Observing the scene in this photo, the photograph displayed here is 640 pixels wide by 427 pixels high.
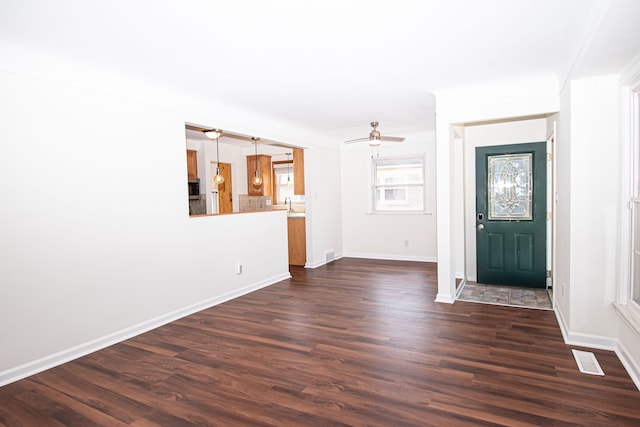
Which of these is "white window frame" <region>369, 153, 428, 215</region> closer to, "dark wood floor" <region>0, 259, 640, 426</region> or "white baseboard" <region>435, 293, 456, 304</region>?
"white baseboard" <region>435, 293, 456, 304</region>

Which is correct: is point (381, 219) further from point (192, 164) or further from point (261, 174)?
point (192, 164)

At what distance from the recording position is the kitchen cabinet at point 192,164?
7000 mm

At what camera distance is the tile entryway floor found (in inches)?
170

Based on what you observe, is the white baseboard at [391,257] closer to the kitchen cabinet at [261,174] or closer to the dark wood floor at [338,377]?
the kitchen cabinet at [261,174]

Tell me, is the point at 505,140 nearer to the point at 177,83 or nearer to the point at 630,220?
the point at 630,220

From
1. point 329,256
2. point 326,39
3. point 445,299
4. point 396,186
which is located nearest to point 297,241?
point 329,256

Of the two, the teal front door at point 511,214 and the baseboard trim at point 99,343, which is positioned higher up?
the teal front door at point 511,214

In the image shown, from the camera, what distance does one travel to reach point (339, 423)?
2119 millimetres

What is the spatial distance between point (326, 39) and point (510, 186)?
3548 millimetres

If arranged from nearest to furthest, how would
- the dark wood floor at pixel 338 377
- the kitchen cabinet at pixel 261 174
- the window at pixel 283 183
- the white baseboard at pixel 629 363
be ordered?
the dark wood floor at pixel 338 377 < the white baseboard at pixel 629 363 < the kitchen cabinet at pixel 261 174 < the window at pixel 283 183

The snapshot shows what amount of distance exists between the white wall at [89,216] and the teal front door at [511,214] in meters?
3.64

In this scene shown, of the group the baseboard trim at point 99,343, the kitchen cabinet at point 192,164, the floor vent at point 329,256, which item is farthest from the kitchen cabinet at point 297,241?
the baseboard trim at point 99,343

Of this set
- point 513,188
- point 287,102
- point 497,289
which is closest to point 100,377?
point 287,102

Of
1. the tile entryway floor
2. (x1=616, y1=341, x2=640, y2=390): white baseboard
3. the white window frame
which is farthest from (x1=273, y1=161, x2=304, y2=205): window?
(x1=616, y1=341, x2=640, y2=390): white baseboard
